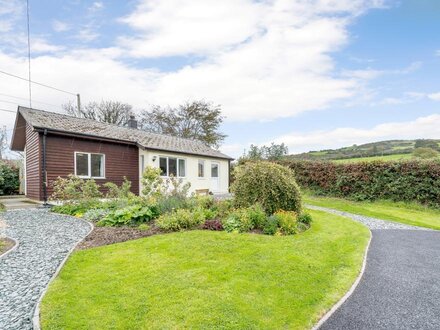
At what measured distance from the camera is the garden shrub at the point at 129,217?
805 centimetres

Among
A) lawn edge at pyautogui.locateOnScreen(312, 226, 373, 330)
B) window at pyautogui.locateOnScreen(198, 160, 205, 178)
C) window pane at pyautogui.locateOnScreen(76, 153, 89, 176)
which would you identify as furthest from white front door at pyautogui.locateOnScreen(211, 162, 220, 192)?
lawn edge at pyautogui.locateOnScreen(312, 226, 373, 330)

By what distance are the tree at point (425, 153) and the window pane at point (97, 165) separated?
1685 cm

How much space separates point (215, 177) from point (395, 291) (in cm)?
1810

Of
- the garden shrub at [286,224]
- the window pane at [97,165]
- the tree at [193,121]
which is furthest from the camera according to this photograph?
the tree at [193,121]

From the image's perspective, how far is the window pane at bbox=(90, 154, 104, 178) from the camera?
14812mm

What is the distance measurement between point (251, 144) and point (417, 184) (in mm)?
12160

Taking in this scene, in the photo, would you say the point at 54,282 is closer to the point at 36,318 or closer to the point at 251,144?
the point at 36,318

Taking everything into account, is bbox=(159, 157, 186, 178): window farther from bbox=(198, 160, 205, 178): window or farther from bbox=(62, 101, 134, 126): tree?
bbox=(62, 101, 134, 126): tree

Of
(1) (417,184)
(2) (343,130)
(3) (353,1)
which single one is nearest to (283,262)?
(3) (353,1)

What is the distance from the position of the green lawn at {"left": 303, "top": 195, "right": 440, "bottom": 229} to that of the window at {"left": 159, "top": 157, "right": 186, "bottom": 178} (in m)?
8.24

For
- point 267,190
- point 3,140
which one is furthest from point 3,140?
point 267,190

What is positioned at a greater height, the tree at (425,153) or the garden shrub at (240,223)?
the tree at (425,153)

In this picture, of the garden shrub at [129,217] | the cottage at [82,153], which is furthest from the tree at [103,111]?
the garden shrub at [129,217]

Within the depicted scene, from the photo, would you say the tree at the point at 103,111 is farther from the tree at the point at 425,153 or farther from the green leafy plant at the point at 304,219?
the green leafy plant at the point at 304,219
